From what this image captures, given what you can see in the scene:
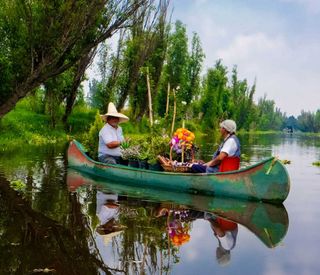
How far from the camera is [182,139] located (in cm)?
1098

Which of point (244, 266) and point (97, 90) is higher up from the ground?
point (97, 90)

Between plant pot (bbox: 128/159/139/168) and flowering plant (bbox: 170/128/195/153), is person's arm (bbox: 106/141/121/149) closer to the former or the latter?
plant pot (bbox: 128/159/139/168)

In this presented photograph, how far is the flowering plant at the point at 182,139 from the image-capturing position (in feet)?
35.7

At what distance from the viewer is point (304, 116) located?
168000mm

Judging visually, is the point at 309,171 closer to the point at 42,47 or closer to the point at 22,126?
the point at 42,47

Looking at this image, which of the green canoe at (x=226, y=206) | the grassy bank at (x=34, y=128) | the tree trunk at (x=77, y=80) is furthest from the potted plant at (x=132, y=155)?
the tree trunk at (x=77, y=80)

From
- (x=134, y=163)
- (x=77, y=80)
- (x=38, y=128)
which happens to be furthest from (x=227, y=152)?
(x=77, y=80)

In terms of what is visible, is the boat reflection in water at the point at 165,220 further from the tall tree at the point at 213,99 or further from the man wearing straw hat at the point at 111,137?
the tall tree at the point at 213,99

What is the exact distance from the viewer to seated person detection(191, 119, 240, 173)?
9.45 meters

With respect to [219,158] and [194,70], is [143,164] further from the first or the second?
[194,70]

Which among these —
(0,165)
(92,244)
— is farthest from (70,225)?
(0,165)

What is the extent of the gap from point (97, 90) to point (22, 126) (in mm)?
9897

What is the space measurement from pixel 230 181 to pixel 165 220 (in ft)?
7.37

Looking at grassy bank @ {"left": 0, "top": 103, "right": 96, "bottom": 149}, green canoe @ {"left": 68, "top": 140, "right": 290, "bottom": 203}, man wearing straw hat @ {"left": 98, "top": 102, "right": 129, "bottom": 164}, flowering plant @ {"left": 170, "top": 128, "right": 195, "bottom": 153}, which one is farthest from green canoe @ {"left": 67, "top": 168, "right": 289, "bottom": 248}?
grassy bank @ {"left": 0, "top": 103, "right": 96, "bottom": 149}
